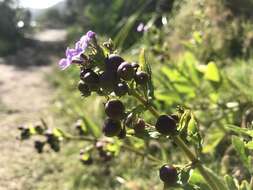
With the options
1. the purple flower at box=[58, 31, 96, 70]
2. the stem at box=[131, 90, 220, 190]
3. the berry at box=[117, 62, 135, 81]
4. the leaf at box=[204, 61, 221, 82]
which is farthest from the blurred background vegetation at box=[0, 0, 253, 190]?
the purple flower at box=[58, 31, 96, 70]

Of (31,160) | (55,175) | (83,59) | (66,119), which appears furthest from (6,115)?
(83,59)

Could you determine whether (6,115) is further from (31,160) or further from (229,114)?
(229,114)

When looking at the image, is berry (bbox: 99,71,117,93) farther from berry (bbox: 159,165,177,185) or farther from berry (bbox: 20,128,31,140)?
berry (bbox: 20,128,31,140)

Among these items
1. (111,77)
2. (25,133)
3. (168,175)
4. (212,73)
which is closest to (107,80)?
(111,77)

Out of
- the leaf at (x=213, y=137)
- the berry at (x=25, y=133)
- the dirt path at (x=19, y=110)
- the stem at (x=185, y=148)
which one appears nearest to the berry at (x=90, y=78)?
the stem at (x=185, y=148)

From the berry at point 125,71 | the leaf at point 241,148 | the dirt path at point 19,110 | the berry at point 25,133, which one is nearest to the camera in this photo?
the berry at point 125,71

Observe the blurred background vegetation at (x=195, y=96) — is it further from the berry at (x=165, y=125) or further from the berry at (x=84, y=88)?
the berry at (x=84, y=88)

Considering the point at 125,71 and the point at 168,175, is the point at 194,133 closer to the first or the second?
the point at 168,175
